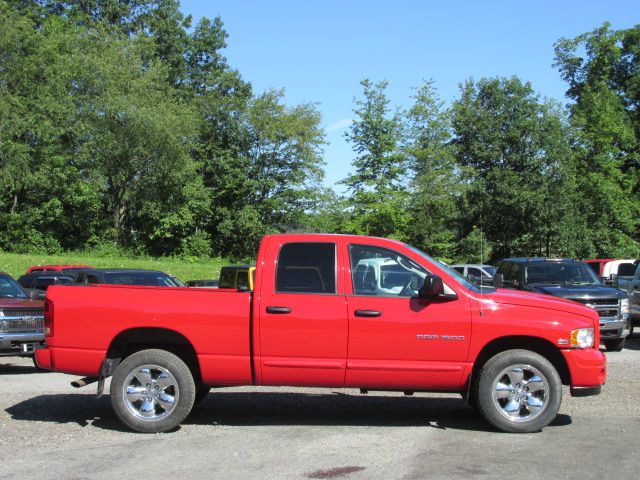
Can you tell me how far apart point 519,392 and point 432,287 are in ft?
4.64

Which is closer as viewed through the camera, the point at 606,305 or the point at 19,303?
the point at 19,303

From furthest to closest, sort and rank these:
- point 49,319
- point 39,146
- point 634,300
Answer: point 39,146 < point 634,300 < point 49,319

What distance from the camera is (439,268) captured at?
24.4ft

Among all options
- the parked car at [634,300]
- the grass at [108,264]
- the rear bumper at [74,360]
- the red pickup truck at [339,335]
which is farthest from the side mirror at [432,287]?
the grass at [108,264]

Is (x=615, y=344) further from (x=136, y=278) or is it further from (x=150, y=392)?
(x=150, y=392)

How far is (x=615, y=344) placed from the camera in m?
15.3

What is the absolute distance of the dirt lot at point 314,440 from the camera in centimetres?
596

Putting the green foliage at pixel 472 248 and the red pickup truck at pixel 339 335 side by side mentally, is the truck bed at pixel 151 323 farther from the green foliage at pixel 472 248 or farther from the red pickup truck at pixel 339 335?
the green foliage at pixel 472 248

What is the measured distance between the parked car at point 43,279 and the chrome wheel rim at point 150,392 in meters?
11.4

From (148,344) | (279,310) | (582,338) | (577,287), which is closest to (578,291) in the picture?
(577,287)

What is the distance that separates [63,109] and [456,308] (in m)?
36.5

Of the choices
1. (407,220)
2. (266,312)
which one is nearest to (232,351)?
(266,312)

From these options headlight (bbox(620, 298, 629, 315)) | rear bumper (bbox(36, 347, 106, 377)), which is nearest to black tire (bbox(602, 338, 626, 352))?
headlight (bbox(620, 298, 629, 315))

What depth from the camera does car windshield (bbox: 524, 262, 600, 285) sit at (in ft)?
51.3
